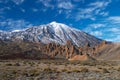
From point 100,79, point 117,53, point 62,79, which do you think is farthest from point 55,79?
point 117,53

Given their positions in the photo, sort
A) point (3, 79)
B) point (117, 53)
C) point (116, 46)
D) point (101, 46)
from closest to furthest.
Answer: point (3, 79) < point (117, 53) < point (116, 46) < point (101, 46)

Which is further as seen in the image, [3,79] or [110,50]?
[110,50]

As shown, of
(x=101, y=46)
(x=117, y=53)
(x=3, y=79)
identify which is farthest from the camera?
(x=101, y=46)

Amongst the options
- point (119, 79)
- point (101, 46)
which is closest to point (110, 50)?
point (101, 46)

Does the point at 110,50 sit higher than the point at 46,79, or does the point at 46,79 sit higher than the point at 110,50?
the point at 110,50

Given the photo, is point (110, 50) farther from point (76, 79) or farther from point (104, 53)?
point (76, 79)

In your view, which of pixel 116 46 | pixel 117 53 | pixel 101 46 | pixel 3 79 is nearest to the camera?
pixel 3 79

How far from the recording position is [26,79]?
892 inches

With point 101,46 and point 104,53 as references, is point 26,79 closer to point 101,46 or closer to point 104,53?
point 104,53

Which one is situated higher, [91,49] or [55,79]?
[91,49]

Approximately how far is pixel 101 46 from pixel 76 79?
549ft

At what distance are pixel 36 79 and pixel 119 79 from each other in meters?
7.24

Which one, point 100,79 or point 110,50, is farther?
point 110,50

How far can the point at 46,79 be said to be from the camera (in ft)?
75.5
